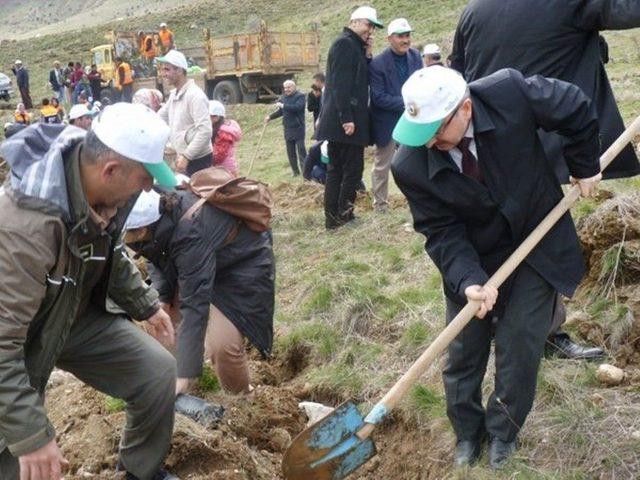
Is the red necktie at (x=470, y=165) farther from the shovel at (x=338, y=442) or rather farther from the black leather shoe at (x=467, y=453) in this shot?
the black leather shoe at (x=467, y=453)

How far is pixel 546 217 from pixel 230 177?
181 cm

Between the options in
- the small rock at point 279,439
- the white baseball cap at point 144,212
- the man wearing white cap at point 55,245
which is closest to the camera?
the man wearing white cap at point 55,245

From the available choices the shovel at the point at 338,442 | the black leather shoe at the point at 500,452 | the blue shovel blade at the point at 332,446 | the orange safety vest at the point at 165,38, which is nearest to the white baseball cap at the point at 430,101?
the shovel at the point at 338,442

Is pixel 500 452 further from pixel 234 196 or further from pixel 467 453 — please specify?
pixel 234 196

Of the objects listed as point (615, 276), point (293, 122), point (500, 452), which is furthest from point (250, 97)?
point (500, 452)

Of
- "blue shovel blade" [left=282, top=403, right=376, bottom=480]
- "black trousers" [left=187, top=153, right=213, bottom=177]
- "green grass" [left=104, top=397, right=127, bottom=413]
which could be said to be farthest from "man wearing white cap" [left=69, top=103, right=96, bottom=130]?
"blue shovel blade" [left=282, top=403, right=376, bottom=480]

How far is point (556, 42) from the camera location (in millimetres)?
3648

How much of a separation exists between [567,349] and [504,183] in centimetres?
144

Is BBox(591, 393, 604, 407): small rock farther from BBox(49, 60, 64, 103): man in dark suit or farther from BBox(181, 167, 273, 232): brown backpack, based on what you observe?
BBox(49, 60, 64, 103): man in dark suit

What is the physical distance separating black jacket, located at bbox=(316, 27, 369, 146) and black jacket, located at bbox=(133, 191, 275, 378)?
8.90ft

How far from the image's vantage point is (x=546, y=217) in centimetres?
325

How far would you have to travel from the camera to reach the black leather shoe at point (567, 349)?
4.11 meters

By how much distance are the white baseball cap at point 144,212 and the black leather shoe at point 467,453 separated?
5.98 ft

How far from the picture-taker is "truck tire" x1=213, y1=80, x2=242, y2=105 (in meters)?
23.0
